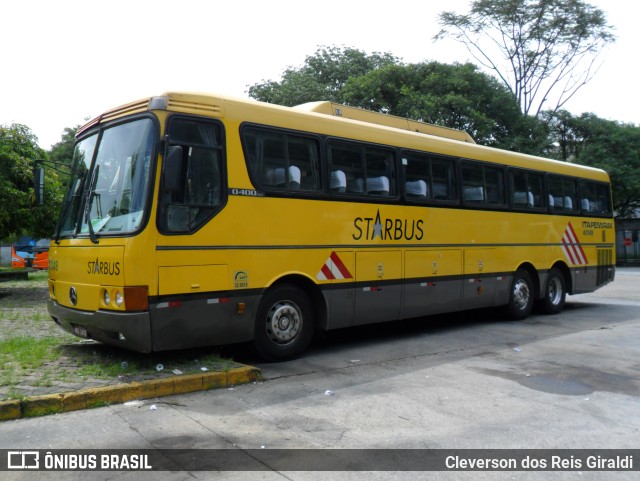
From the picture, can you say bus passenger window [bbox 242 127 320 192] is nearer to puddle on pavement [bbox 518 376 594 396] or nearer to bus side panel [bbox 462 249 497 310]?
puddle on pavement [bbox 518 376 594 396]

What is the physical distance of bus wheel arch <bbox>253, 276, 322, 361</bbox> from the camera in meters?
7.50

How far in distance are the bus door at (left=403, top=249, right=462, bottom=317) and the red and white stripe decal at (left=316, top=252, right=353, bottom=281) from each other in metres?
1.47

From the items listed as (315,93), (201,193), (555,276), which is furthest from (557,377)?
(315,93)

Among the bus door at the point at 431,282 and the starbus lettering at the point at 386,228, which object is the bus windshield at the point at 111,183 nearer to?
the starbus lettering at the point at 386,228

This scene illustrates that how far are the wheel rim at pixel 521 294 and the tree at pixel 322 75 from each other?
21532 millimetres

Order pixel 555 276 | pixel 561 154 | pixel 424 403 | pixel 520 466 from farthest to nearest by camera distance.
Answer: pixel 561 154
pixel 555 276
pixel 424 403
pixel 520 466

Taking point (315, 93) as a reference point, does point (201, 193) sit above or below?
below

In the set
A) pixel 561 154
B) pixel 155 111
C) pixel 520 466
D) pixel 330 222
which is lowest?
pixel 520 466

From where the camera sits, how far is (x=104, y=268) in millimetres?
6504

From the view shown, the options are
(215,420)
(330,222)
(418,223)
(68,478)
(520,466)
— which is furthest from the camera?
(418,223)

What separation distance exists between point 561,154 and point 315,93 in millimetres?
17753

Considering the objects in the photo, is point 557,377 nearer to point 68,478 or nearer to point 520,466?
point 520,466

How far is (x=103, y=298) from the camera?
21.3ft

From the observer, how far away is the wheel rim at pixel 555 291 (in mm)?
13161
